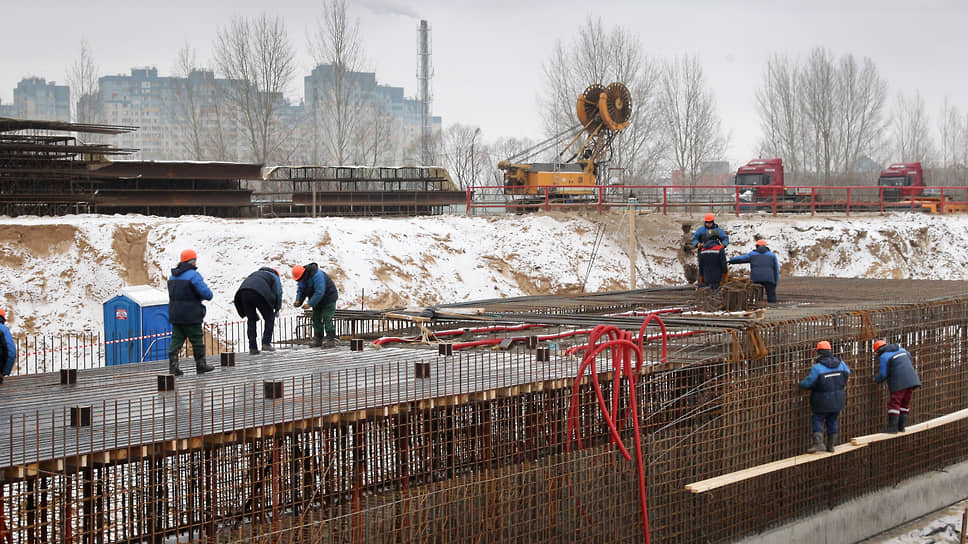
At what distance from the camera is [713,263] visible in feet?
Answer: 49.7

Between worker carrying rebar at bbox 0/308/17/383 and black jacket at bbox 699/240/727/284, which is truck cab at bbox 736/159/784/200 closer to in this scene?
black jacket at bbox 699/240/727/284

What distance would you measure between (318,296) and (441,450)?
3.41 metres

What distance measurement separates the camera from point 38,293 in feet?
75.9

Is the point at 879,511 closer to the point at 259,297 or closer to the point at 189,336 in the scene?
the point at 259,297

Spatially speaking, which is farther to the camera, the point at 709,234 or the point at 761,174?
the point at 761,174

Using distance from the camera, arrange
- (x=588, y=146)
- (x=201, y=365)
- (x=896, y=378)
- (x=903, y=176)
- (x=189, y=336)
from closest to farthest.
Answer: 1. (x=189, y=336)
2. (x=201, y=365)
3. (x=896, y=378)
4. (x=588, y=146)
5. (x=903, y=176)

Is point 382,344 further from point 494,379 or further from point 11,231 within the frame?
point 11,231

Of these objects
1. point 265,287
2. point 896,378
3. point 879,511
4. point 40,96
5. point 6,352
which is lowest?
point 879,511

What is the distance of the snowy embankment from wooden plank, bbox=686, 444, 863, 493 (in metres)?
12.0

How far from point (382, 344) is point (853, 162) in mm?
49188

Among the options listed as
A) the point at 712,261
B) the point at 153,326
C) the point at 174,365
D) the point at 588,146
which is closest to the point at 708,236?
the point at 712,261

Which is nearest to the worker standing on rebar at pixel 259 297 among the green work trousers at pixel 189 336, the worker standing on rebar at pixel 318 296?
the worker standing on rebar at pixel 318 296

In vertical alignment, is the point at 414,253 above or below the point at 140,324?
above

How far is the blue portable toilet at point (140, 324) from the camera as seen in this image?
15.7 metres
